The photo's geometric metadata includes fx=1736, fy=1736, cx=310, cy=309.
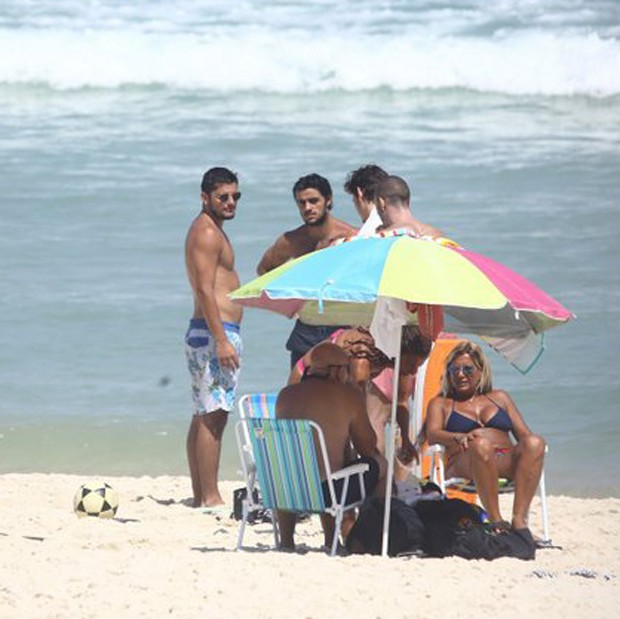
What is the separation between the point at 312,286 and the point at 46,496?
115 inches

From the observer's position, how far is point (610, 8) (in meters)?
28.7

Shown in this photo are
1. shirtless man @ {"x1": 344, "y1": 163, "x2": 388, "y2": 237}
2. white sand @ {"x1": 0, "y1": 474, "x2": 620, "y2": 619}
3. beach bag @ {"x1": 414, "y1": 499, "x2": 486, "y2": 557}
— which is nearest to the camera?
white sand @ {"x1": 0, "y1": 474, "x2": 620, "y2": 619}

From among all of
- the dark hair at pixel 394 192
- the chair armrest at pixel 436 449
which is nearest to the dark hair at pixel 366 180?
the dark hair at pixel 394 192

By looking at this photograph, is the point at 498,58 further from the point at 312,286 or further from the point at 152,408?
the point at 312,286

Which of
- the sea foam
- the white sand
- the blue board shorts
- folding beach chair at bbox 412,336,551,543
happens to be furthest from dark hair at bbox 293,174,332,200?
the sea foam

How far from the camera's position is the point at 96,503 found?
878 centimetres

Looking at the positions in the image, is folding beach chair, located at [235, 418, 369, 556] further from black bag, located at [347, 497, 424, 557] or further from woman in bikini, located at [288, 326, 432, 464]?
woman in bikini, located at [288, 326, 432, 464]

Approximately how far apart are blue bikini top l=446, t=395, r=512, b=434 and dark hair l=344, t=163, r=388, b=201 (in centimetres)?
136

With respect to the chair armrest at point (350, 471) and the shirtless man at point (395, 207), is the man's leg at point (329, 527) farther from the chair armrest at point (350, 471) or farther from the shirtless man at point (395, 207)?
the shirtless man at point (395, 207)

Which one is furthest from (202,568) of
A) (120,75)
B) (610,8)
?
(610,8)

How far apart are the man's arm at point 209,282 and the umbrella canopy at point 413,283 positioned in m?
1.14

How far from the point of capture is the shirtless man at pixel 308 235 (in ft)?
29.3

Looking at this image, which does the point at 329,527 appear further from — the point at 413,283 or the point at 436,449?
the point at 413,283

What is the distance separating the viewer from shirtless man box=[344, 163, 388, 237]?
8.88 meters
